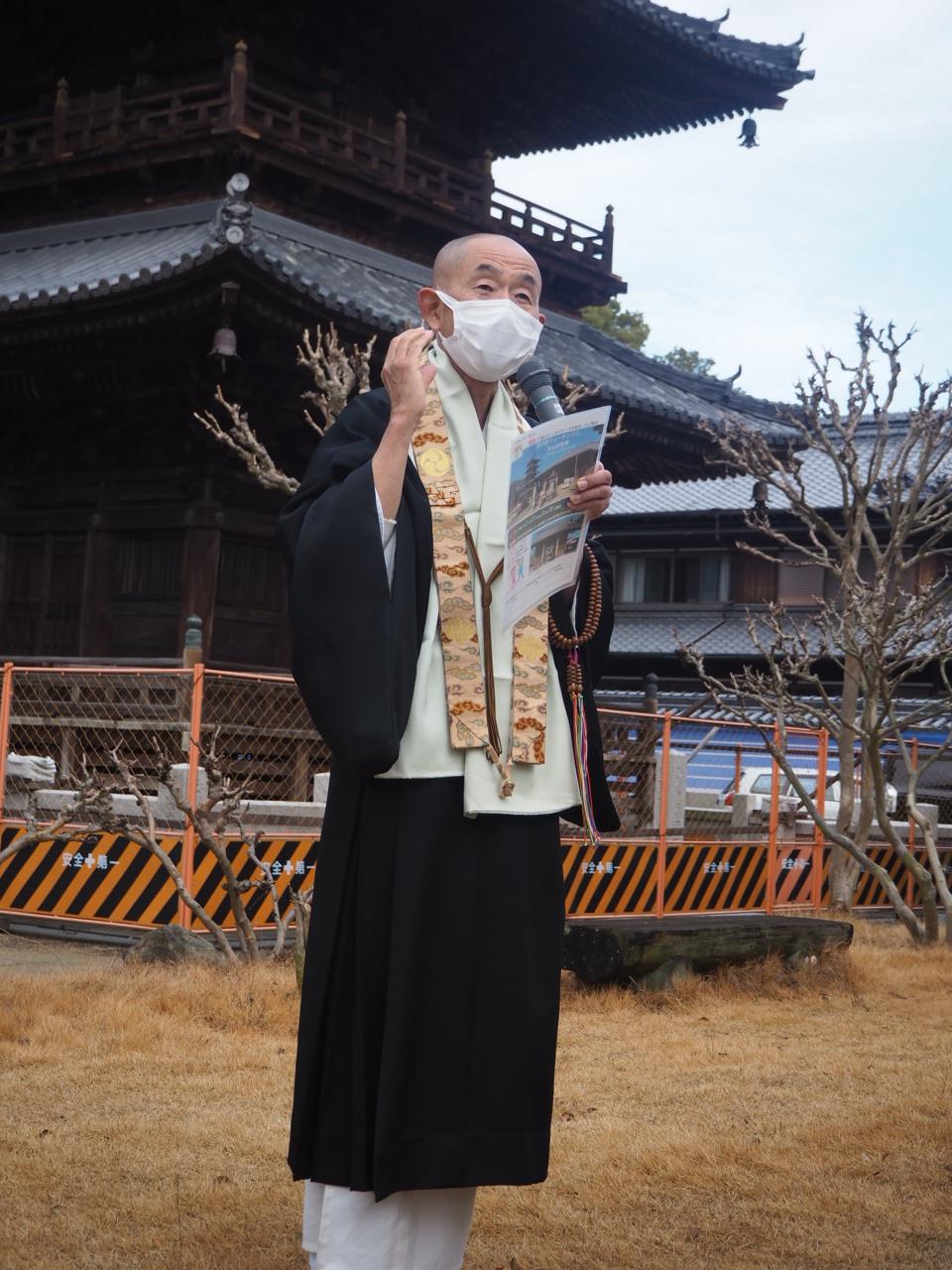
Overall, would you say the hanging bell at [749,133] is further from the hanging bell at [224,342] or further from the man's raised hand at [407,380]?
the man's raised hand at [407,380]

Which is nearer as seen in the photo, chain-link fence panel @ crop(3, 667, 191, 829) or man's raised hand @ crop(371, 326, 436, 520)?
man's raised hand @ crop(371, 326, 436, 520)

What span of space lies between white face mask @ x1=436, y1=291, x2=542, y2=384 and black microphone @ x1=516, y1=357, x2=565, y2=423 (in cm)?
6

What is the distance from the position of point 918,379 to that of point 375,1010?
→ 445 inches

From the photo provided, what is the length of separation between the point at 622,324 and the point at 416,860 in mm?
35638

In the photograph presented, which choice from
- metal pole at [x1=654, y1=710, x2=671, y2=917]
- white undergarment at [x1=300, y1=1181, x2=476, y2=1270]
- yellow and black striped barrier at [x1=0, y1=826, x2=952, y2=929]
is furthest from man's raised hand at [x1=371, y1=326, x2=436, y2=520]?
metal pole at [x1=654, y1=710, x2=671, y2=917]

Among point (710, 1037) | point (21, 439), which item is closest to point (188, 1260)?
point (710, 1037)

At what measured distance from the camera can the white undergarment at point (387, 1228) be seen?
265cm

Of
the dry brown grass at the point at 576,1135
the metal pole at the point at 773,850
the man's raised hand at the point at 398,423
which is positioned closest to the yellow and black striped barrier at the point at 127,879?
the dry brown grass at the point at 576,1135

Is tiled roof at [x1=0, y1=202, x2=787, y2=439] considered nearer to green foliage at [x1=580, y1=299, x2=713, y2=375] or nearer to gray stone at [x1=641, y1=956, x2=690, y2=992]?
gray stone at [x1=641, y1=956, x2=690, y2=992]

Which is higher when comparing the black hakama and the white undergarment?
the black hakama

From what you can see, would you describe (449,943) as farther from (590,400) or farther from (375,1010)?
(590,400)

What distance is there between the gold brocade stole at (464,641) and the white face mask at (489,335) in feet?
0.40

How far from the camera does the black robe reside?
2.62 m

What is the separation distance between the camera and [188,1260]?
3.20 m
